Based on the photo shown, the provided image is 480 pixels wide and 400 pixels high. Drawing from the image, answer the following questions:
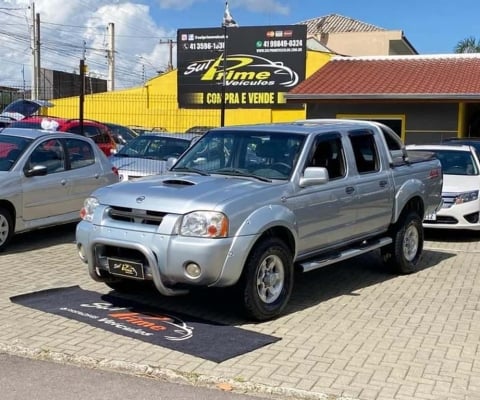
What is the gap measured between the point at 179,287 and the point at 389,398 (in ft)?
6.97

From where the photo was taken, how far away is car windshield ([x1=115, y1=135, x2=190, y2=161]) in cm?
1393

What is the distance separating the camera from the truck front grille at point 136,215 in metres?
6.00

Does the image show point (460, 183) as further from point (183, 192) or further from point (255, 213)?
point (183, 192)

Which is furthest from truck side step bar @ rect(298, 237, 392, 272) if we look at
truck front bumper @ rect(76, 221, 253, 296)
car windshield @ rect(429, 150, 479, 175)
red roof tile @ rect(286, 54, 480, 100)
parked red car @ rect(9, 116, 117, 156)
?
red roof tile @ rect(286, 54, 480, 100)

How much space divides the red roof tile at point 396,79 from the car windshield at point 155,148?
6280 millimetres

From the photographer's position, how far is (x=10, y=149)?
9.67m

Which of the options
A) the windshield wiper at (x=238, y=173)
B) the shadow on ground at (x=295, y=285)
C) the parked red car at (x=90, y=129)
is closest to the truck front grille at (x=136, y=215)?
the shadow on ground at (x=295, y=285)

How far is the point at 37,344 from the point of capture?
559 cm

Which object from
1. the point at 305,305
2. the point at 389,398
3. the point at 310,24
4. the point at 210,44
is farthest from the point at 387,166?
the point at 310,24

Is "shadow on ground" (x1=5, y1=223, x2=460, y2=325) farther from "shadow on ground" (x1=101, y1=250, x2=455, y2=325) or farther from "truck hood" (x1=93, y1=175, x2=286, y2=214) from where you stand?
"truck hood" (x1=93, y1=175, x2=286, y2=214)

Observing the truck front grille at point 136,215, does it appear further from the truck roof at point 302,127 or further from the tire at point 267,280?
the truck roof at point 302,127

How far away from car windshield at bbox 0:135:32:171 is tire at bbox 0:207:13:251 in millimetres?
634

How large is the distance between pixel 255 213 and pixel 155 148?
8347mm

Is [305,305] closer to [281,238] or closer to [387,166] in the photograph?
[281,238]
